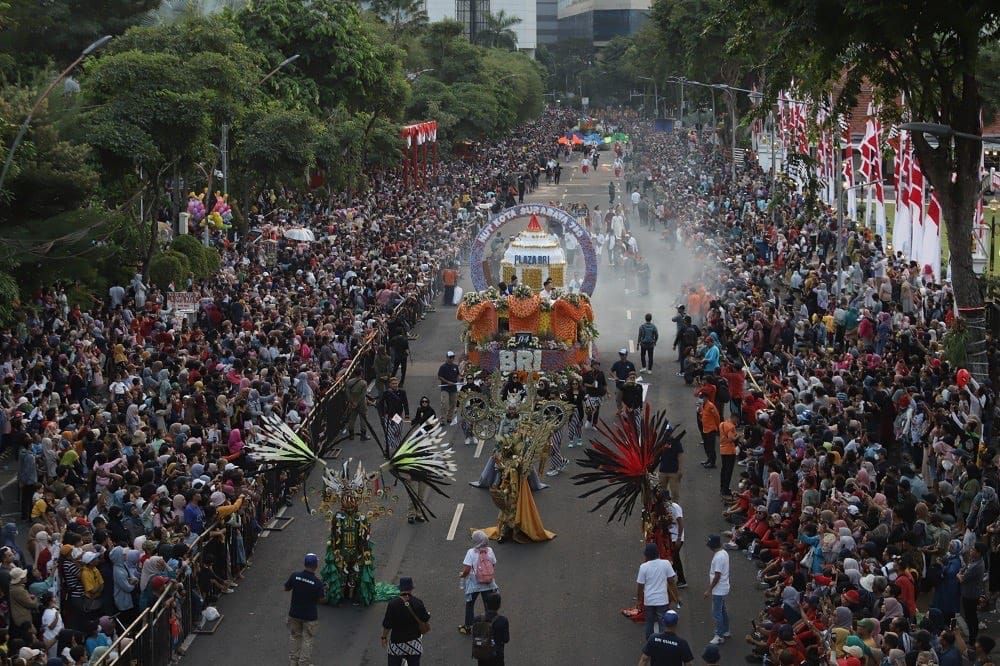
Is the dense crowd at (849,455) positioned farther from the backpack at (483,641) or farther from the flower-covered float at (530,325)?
the backpack at (483,641)

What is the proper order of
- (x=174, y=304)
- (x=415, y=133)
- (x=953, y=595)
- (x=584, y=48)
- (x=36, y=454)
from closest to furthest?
1. (x=953, y=595)
2. (x=36, y=454)
3. (x=174, y=304)
4. (x=415, y=133)
5. (x=584, y=48)

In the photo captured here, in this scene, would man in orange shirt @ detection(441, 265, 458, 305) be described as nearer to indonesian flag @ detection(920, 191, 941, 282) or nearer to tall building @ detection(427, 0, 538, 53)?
indonesian flag @ detection(920, 191, 941, 282)

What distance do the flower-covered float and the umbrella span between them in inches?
621

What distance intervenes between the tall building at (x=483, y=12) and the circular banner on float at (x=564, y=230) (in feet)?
468

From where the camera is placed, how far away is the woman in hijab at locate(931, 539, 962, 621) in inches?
656

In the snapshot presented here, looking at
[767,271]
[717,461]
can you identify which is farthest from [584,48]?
[717,461]

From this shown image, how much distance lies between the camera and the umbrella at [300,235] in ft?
149

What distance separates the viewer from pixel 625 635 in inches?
696

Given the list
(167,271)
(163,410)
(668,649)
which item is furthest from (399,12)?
(668,649)

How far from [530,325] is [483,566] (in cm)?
1299

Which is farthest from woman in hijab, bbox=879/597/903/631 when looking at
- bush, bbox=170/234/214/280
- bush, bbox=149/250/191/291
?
bush, bbox=170/234/214/280

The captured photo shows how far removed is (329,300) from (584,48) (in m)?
153

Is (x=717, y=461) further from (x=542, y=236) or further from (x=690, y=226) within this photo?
(x=690, y=226)

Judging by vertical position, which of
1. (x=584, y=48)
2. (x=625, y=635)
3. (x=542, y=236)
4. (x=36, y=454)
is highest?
(x=584, y=48)
